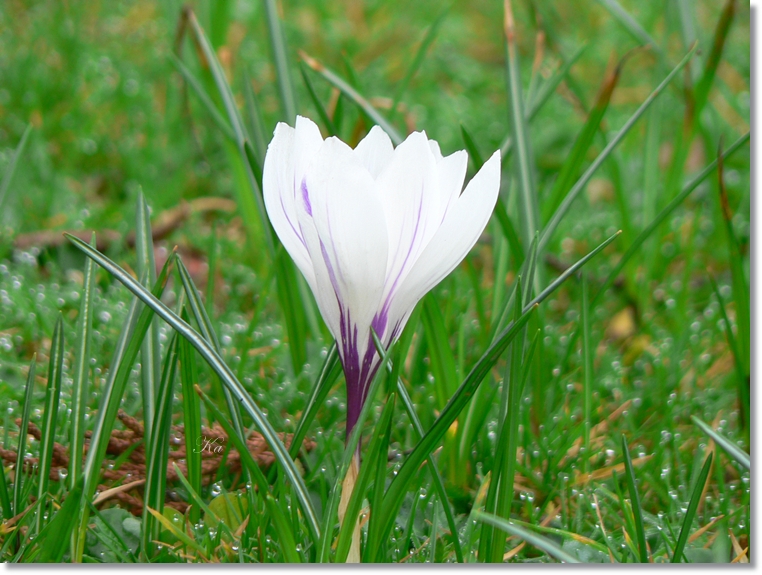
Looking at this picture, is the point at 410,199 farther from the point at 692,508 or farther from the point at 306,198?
the point at 692,508

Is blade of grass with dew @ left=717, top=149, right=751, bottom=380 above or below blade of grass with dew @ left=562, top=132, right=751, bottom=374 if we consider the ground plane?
below

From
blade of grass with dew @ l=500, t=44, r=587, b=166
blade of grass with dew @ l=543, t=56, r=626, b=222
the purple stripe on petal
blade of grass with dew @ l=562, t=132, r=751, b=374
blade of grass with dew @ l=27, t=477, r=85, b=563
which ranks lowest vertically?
blade of grass with dew @ l=27, t=477, r=85, b=563

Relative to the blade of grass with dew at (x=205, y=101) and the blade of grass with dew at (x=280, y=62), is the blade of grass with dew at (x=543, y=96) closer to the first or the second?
the blade of grass with dew at (x=280, y=62)

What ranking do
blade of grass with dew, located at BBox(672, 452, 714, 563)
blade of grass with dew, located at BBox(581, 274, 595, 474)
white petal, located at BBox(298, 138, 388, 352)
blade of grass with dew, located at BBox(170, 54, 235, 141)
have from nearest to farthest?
white petal, located at BBox(298, 138, 388, 352) < blade of grass with dew, located at BBox(672, 452, 714, 563) < blade of grass with dew, located at BBox(581, 274, 595, 474) < blade of grass with dew, located at BBox(170, 54, 235, 141)

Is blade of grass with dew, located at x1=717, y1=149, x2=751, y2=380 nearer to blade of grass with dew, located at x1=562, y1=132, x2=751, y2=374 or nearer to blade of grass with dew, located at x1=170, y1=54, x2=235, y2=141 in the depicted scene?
blade of grass with dew, located at x1=562, y1=132, x2=751, y2=374

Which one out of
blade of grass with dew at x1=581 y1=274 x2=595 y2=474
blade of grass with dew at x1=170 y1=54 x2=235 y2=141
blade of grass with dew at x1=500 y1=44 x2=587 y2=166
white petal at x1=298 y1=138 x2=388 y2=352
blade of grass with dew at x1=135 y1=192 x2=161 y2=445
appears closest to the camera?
white petal at x1=298 y1=138 x2=388 y2=352

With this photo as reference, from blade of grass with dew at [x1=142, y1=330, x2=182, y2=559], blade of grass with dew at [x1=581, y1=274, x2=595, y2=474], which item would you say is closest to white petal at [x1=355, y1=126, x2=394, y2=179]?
blade of grass with dew at [x1=142, y1=330, x2=182, y2=559]

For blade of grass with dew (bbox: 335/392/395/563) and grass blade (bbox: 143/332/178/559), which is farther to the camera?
grass blade (bbox: 143/332/178/559)

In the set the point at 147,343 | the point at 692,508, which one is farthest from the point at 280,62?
the point at 692,508
